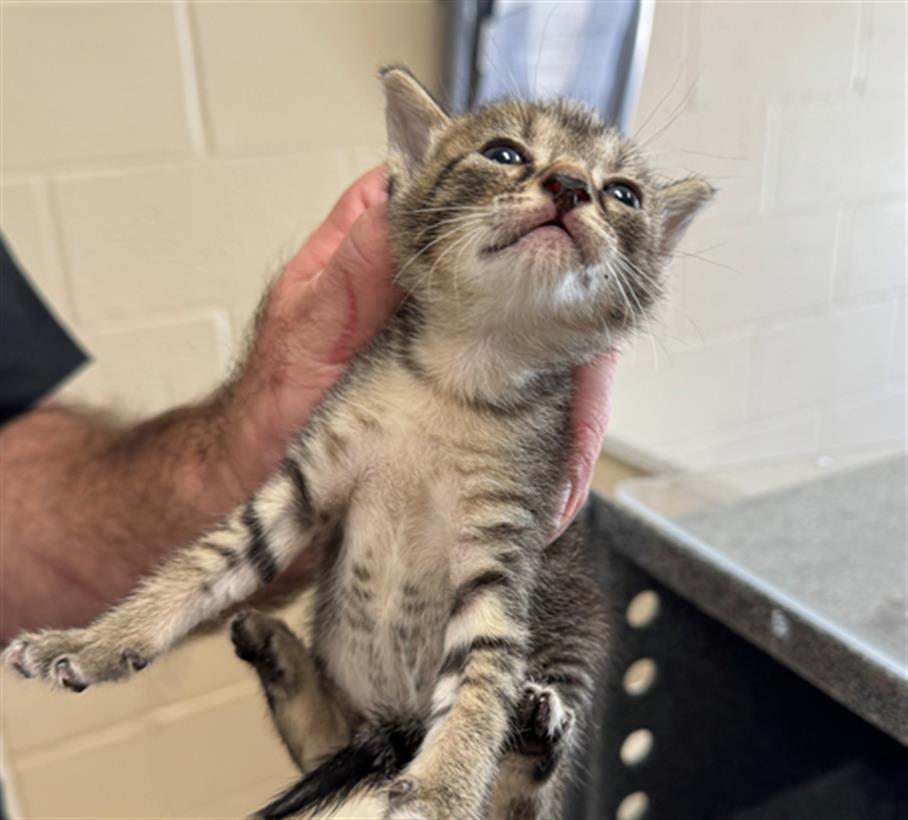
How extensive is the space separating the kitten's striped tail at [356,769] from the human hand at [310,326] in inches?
11.2

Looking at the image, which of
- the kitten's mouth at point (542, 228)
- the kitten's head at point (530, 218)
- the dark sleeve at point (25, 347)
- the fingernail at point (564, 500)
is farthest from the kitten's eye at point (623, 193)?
the dark sleeve at point (25, 347)

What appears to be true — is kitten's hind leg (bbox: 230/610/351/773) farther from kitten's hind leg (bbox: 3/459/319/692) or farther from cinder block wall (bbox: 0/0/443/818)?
cinder block wall (bbox: 0/0/443/818)

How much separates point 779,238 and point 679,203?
0.96m

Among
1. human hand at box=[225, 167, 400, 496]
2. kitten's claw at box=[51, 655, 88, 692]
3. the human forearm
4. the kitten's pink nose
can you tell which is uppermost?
the kitten's pink nose

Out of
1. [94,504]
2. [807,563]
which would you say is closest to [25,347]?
[94,504]

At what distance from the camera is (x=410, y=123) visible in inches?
31.0

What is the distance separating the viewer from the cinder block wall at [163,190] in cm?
112

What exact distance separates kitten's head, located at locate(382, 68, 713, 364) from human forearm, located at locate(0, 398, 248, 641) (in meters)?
0.35

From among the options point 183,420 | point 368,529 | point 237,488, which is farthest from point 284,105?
point 368,529

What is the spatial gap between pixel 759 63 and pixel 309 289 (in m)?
1.01

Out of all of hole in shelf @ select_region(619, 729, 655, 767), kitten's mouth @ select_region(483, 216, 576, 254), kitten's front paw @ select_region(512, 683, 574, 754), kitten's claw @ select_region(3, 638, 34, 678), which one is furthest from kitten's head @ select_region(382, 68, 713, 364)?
hole in shelf @ select_region(619, 729, 655, 767)

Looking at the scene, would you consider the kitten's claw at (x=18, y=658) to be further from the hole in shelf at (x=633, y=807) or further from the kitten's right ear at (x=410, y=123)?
the hole in shelf at (x=633, y=807)

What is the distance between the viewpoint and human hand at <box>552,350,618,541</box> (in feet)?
2.56

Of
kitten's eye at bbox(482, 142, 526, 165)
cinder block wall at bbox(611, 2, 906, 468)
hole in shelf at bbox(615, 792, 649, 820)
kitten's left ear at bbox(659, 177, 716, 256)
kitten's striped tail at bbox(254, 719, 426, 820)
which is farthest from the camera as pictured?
cinder block wall at bbox(611, 2, 906, 468)
